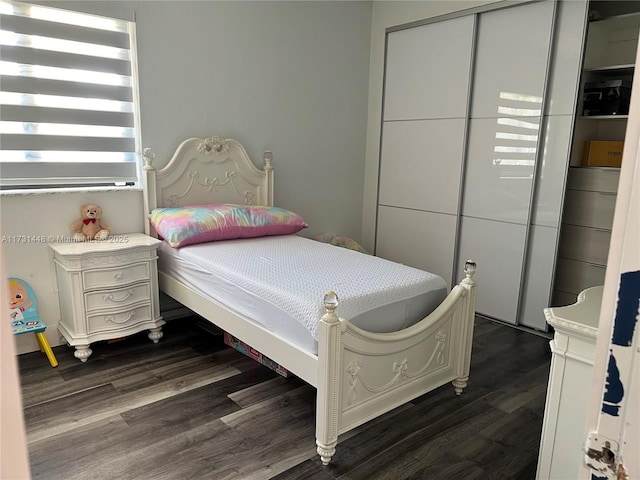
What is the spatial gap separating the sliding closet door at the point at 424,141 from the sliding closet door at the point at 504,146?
12 cm

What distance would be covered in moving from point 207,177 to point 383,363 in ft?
6.44

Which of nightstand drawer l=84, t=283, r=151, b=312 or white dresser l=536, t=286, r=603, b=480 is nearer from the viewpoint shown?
white dresser l=536, t=286, r=603, b=480

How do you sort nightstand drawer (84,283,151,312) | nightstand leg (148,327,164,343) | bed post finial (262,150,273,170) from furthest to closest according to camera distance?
bed post finial (262,150,273,170) < nightstand leg (148,327,164,343) < nightstand drawer (84,283,151,312)

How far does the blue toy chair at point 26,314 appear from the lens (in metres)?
2.64

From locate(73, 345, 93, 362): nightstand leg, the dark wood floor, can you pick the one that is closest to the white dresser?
the dark wood floor

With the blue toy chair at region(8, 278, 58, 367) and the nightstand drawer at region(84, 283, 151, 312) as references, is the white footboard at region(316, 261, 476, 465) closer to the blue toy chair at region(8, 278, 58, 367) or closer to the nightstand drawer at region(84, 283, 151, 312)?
the nightstand drawer at region(84, 283, 151, 312)

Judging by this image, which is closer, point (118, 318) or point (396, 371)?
point (396, 371)

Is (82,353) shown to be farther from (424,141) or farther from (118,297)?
(424,141)

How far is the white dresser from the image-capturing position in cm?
133

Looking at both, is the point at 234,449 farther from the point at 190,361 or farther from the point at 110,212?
the point at 110,212

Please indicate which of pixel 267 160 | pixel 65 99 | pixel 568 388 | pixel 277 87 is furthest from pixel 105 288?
pixel 568 388

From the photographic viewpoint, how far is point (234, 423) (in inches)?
87.1

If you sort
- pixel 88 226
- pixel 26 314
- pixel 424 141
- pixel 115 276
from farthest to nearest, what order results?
pixel 424 141
pixel 88 226
pixel 115 276
pixel 26 314

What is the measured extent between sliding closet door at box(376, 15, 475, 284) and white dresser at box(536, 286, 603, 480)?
2442 mm
